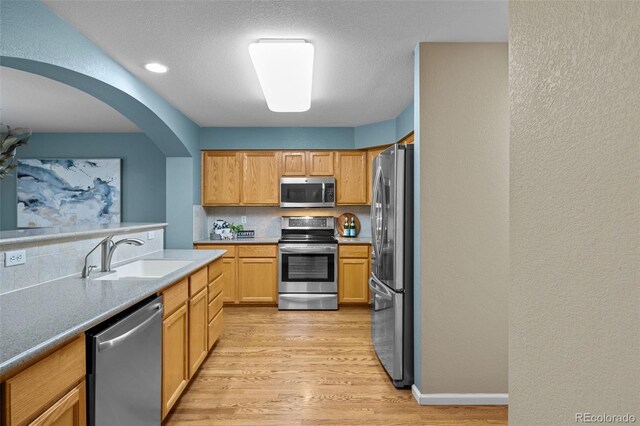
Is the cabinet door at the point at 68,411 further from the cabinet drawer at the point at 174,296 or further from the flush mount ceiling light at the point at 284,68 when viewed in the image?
the flush mount ceiling light at the point at 284,68

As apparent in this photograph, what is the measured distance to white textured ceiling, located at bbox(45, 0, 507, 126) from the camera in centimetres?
191

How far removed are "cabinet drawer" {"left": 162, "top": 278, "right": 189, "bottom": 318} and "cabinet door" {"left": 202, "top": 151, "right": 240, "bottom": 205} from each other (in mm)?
2524

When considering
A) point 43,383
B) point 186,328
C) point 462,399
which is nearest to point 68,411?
point 43,383

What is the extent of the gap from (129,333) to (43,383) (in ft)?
1.51

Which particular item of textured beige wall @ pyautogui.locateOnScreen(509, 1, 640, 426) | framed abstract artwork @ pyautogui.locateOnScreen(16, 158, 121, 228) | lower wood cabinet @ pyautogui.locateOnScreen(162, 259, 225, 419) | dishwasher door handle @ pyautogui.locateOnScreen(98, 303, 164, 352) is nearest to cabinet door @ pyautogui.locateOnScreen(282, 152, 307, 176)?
lower wood cabinet @ pyautogui.locateOnScreen(162, 259, 225, 419)

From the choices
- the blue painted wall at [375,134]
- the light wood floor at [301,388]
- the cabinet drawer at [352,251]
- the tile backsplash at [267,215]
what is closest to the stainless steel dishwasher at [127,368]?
the light wood floor at [301,388]

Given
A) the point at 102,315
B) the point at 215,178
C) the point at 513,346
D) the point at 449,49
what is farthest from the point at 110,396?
the point at 215,178

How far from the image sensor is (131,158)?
16.8ft

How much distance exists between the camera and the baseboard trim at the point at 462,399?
2250mm

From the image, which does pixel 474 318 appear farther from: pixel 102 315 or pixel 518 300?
pixel 102 315

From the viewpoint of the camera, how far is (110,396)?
140 cm

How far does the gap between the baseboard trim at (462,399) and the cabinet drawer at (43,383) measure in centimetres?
201

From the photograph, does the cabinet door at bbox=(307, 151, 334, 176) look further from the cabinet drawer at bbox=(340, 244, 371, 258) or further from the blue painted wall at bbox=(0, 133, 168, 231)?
the blue painted wall at bbox=(0, 133, 168, 231)

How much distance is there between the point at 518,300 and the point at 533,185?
11.2 inches
